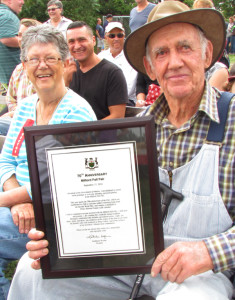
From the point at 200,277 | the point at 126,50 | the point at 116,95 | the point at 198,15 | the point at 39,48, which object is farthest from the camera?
the point at 116,95

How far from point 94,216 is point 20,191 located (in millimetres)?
771

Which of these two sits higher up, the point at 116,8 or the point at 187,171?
the point at 116,8

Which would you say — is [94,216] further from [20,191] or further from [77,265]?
[20,191]

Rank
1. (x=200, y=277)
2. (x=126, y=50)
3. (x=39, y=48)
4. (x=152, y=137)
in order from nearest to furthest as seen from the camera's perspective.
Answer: (x=152, y=137), (x=200, y=277), (x=126, y=50), (x=39, y=48)

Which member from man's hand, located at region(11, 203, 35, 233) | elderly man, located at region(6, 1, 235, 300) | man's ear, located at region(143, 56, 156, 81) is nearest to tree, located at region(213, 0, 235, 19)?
man's ear, located at region(143, 56, 156, 81)

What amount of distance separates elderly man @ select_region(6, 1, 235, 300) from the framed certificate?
88 mm

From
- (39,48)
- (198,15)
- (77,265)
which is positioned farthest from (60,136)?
(39,48)

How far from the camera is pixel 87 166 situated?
1.26 m

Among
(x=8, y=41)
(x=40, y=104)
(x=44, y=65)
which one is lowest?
(x=40, y=104)

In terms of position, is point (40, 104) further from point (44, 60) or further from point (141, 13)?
point (141, 13)

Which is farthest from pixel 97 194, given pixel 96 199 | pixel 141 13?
pixel 141 13

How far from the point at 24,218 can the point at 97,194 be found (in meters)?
0.74

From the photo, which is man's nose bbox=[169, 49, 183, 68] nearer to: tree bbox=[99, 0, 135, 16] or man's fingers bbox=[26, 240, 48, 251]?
man's fingers bbox=[26, 240, 48, 251]

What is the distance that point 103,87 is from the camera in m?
3.62
